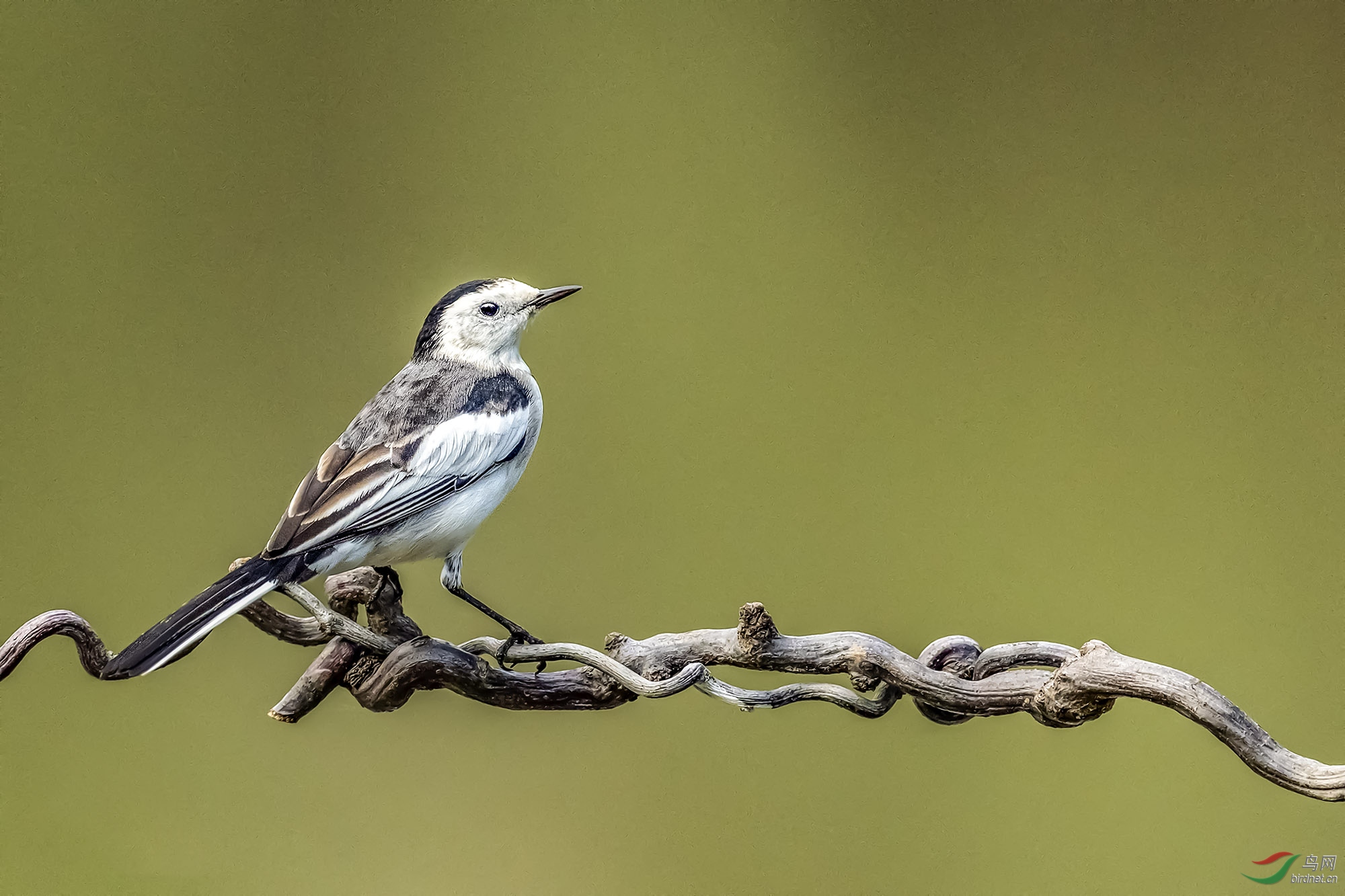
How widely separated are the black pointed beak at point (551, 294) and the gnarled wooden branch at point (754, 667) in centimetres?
29

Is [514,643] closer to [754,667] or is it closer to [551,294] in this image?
[754,667]

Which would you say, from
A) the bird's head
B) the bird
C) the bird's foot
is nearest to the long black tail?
the bird

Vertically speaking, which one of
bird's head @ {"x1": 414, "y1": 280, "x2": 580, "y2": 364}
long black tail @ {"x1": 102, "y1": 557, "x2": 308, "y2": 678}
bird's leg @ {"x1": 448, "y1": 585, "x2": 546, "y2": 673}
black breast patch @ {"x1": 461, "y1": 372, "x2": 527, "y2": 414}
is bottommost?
long black tail @ {"x1": 102, "y1": 557, "x2": 308, "y2": 678}

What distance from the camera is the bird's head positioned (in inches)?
35.3

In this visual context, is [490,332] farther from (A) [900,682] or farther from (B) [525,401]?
(A) [900,682]

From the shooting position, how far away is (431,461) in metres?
0.84

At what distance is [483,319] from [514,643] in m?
0.28

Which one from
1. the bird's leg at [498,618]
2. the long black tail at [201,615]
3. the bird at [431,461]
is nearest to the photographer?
the long black tail at [201,615]

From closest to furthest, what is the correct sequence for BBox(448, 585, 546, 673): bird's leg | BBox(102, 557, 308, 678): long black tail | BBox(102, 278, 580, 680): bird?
BBox(102, 557, 308, 678): long black tail → BBox(102, 278, 580, 680): bird → BBox(448, 585, 546, 673): bird's leg

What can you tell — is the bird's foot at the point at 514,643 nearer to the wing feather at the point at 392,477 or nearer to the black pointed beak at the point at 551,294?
the wing feather at the point at 392,477

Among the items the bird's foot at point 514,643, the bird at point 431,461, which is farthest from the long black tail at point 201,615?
the bird's foot at point 514,643

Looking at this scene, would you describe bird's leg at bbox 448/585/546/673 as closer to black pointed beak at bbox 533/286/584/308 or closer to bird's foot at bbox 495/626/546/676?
bird's foot at bbox 495/626/546/676

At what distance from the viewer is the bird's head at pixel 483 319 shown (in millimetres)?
896

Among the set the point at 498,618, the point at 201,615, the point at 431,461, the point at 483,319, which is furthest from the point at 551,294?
the point at 201,615
